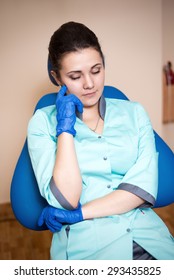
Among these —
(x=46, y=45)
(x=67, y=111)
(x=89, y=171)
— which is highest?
(x=46, y=45)

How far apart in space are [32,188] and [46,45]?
974 millimetres

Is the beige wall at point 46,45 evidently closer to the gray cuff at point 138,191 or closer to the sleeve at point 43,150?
the sleeve at point 43,150

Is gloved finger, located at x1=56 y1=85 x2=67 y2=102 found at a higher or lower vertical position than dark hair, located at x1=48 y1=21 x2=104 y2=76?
lower

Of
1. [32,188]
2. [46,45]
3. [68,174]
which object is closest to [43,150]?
[68,174]

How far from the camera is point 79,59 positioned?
1310mm

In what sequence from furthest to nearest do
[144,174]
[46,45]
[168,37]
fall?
1. [168,37]
2. [46,45]
3. [144,174]

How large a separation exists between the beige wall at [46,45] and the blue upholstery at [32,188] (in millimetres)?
571

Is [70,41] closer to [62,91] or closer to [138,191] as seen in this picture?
[62,91]

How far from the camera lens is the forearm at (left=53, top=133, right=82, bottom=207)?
1250 mm

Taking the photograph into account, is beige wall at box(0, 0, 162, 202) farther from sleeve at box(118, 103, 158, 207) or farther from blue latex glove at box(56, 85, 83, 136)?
sleeve at box(118, 103, 158, 207)

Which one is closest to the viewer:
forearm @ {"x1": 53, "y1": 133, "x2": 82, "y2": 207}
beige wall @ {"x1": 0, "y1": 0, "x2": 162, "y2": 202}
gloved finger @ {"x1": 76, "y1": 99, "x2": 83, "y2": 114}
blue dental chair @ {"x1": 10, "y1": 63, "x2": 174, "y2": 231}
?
forearm @ {"x1": 53, "y1": 133, "x2": 82, "y2": 207}

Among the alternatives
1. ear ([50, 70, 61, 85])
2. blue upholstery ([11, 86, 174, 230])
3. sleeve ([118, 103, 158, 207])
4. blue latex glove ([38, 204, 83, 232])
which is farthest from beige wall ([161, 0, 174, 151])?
blue latex glove ([38, 204, 83, 232])

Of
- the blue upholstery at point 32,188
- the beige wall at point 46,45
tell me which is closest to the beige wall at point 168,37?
the beige wall at point 46,45

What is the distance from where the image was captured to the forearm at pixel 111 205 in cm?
130
